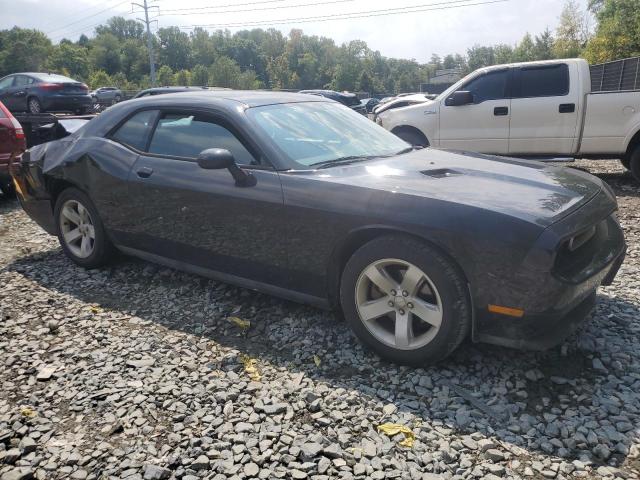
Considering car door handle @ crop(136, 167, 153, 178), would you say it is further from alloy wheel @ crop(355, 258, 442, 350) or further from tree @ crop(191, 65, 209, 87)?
tree @ crop(191, 65, 209, 87)

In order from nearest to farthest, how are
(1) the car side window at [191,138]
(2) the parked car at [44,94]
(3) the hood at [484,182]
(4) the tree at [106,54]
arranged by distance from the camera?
(3) the hood at [484,182]
(1) the car side window at [191,138]
(2) the parked car at [44,94]
(4) the tree at [106,54]

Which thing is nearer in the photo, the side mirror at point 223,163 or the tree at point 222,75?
the side mirror at point 223,163

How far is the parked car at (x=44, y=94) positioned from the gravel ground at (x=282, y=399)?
46.6 ft

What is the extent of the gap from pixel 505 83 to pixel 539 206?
19.8 feet

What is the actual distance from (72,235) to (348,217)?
299cm

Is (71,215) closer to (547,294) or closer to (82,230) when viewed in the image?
(82,230)

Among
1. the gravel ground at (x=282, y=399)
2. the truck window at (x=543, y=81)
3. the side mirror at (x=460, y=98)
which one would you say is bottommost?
the gravel ground at (x=282, y=399)

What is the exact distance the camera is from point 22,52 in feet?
301

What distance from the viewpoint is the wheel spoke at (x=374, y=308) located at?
2.96 meters

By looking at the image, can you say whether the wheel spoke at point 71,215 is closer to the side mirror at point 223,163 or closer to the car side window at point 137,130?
the car side window at point 137,130

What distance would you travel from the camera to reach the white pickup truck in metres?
7.33

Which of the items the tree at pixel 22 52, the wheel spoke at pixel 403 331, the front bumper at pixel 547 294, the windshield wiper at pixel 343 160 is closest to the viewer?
the front bumper at pixel 547 294

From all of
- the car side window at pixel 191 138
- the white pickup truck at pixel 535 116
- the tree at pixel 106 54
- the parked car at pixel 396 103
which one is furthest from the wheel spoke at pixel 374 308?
the tree at pixel 106 54

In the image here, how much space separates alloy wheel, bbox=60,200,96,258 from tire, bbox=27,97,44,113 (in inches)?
532
